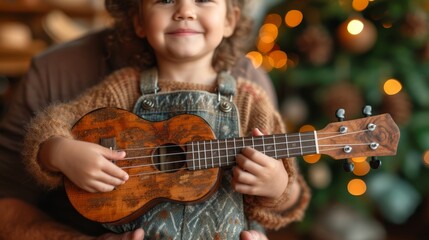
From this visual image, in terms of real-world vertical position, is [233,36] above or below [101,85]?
above

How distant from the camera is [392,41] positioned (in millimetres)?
2062

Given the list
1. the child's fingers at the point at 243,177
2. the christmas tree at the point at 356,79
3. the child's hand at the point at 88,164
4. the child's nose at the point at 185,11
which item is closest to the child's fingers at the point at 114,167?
the child's hand at the point at 88,164

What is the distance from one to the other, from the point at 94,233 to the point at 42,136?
1.11 ft

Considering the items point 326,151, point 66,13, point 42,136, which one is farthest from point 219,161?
point 66,13

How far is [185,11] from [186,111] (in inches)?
8.1

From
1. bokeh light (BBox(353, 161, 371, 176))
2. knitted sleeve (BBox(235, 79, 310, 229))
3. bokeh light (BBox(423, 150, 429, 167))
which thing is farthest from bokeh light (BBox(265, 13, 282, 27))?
knitted sleeve (BBox(235, 79, 310, 229))

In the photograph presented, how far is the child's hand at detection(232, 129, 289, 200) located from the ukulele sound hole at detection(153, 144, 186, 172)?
11cm

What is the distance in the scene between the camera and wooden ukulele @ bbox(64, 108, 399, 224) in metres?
0.94

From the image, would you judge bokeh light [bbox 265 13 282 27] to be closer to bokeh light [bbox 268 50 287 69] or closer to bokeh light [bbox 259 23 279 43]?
bokeh light [bbox 259 23 279 43]

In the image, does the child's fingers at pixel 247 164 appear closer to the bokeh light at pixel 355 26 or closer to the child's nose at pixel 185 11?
the child's nose at pixel 185 11

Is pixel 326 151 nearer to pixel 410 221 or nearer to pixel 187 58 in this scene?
pixel 187 58

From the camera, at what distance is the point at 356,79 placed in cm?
204

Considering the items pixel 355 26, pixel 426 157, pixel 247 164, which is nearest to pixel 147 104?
pixel 247 164

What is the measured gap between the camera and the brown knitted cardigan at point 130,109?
104 cm
